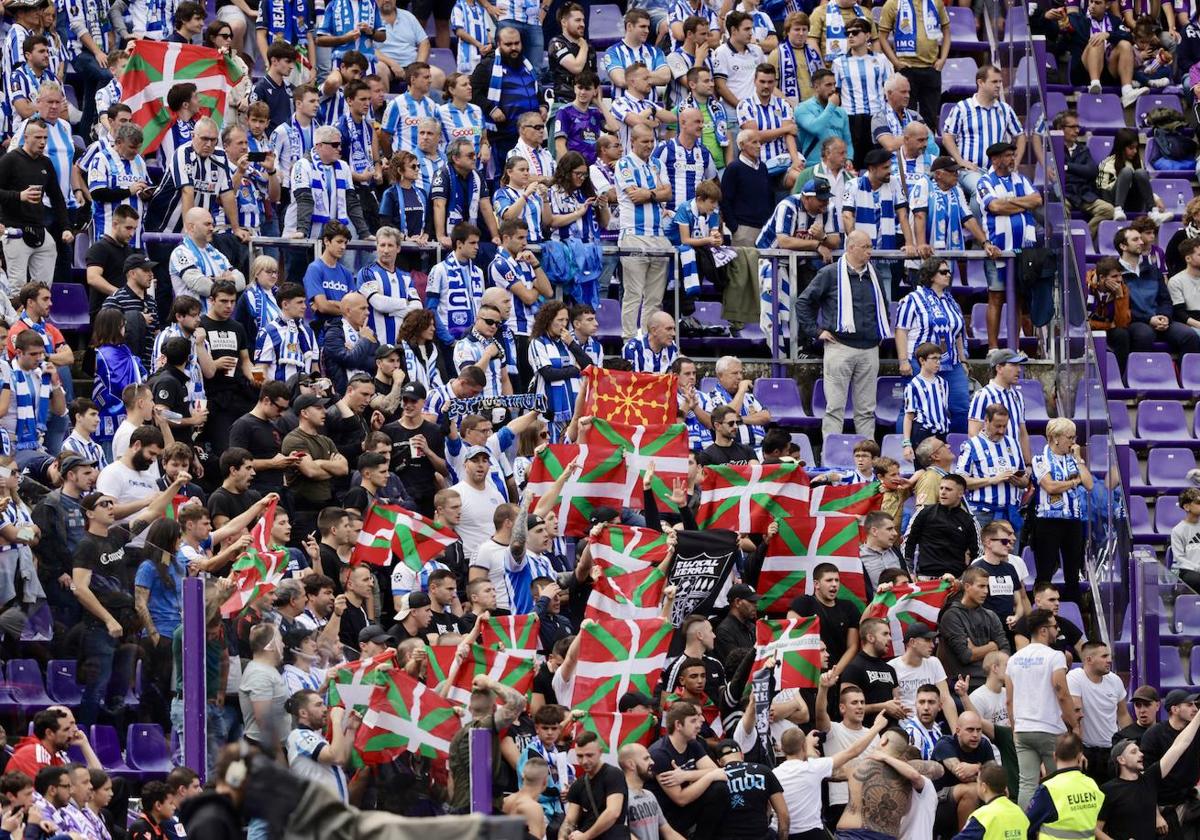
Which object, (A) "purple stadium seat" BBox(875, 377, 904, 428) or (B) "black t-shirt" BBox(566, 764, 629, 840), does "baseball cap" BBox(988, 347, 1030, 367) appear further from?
(B) "black t-shirt" BBox(566, 764, 629, 840)

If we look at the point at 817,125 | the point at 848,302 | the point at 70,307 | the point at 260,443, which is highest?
the point at 817,125

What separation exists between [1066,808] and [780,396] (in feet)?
19.2

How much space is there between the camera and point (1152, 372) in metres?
22.6

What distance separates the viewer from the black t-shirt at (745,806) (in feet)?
51.8

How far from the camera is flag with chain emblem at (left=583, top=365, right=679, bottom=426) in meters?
18.8

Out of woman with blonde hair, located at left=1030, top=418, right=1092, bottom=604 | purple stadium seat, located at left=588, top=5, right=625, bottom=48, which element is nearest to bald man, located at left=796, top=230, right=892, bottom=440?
woman with blonde hair, located at left=1030, top=418, right=1092, bottom=604

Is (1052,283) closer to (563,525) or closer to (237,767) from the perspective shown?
(563,525)

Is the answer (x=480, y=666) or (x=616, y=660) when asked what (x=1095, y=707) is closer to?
(x=616, y=660)

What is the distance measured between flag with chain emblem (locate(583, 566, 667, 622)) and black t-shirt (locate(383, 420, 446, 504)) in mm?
1899

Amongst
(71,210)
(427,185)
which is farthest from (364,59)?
(71,210)

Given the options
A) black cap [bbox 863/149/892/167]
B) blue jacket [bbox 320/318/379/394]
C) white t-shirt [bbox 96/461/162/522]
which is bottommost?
white t-shirt [bbox 96/461/162/522]

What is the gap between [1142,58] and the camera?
2645 cm

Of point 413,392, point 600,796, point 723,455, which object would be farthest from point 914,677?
point 413,392

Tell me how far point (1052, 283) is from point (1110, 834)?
21.3 feet
